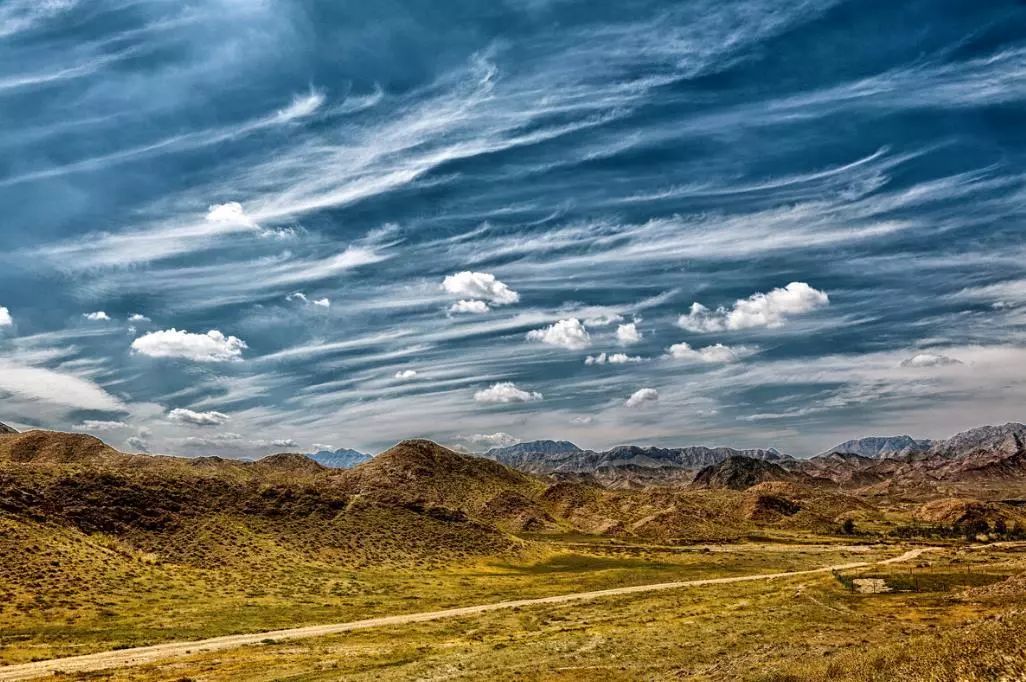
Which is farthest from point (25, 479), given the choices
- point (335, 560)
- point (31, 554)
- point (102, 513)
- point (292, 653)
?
point (292, 653)

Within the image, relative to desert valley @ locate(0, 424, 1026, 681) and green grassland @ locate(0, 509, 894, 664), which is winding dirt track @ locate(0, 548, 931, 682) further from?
green grassland @ locate(0, 509, 894, 664)

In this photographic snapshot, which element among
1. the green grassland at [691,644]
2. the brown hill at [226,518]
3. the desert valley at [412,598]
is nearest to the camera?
the green grassland at [691,644]

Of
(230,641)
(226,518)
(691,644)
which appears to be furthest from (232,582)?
(691,644)

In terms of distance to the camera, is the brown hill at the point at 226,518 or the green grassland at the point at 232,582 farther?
the brown hill at the point at 226,518

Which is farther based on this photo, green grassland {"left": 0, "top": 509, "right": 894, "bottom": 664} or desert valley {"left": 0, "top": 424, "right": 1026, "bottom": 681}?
green grassland {"left": 0, "top": 509, "right": 894, "bottom": 664}

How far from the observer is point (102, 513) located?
96.8 metres

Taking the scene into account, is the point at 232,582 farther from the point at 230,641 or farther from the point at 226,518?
the point at 230,641

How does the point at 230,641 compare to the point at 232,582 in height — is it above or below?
above

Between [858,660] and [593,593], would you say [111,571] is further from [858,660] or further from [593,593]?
[858,660]

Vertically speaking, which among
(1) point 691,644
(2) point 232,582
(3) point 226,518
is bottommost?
(1) point 691,644

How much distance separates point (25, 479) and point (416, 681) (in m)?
87.6

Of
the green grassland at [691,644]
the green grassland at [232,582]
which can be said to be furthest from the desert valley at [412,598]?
the green grassland at [232,582]

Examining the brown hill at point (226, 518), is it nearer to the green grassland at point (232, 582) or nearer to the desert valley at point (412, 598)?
the desert valley at point (412, 598)

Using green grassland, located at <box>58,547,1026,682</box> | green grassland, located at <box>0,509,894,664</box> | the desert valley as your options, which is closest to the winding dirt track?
the desert valley
